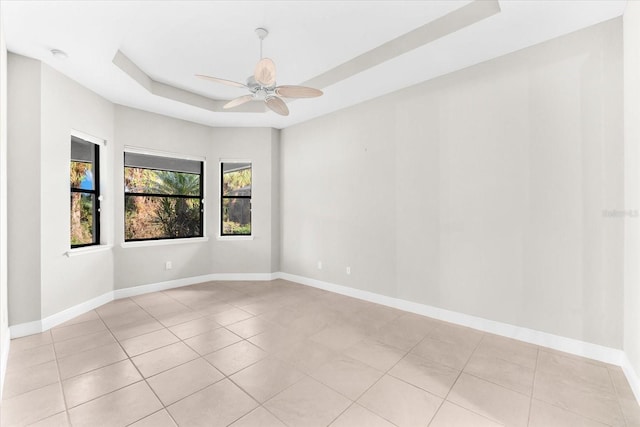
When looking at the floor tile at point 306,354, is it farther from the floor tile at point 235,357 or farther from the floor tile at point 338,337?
the floor tile at point 235,357

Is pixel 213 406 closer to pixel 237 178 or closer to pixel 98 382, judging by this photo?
pixel 98 382

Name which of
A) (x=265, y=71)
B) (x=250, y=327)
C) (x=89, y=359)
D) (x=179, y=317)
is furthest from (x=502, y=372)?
(x=89, y=359)

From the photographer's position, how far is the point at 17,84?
118 inches

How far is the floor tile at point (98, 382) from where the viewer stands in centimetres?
205

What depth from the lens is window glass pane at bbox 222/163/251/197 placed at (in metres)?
5.54

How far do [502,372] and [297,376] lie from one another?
1.67 metres

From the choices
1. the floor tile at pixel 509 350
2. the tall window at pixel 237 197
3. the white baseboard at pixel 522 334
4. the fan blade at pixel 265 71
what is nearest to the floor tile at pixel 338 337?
the white baseboard at pixel 522 334

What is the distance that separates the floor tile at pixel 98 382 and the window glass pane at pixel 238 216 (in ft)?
10.6

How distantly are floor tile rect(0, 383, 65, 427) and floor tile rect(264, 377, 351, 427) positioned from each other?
55.6 inches

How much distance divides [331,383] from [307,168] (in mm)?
3584

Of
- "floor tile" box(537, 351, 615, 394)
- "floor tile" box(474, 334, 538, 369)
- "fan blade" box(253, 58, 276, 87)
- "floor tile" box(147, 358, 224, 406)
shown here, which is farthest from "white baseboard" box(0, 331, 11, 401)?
"floor tile" box(537, 351, 615, 394)

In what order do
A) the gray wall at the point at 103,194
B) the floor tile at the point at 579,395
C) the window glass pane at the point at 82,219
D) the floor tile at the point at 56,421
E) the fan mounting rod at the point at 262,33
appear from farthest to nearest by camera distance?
the window glass pane at the point at 82,219
the gray wall at the point at 103,194
the fan mounting rod at the point at 262,33
the floor tile at the point at 579,395
the floor tile at the point at 56,421

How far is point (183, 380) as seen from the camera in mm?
2250

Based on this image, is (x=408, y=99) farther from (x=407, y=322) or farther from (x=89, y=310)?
(x=89, y=310)
